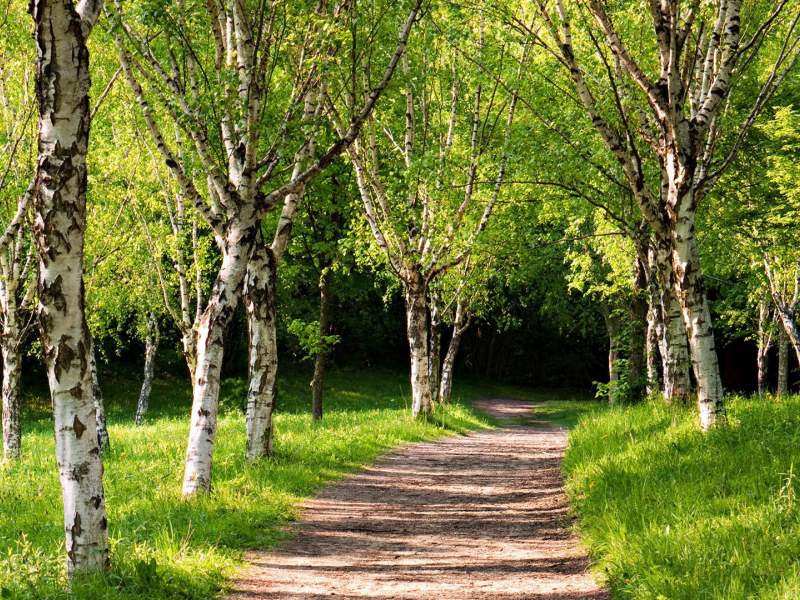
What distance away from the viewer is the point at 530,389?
163ft

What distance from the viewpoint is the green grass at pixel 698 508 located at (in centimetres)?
462

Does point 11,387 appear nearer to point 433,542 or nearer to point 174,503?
point 174,503

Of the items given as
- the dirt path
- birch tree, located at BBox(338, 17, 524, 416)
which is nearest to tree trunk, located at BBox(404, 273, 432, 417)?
birch tree, located at BBox(338, 17, 524, 416)

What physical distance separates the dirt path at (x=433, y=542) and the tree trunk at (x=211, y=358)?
1432 mm

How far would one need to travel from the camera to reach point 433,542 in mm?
7184

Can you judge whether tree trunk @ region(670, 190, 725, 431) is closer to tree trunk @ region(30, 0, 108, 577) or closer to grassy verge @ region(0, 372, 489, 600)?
grassy verge @ region(0, 372, 489, 600)

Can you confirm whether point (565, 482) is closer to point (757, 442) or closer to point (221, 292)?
point (757, 442)

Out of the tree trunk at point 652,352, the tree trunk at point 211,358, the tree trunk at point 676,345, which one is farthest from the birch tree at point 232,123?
the tree trunk at point 652,352

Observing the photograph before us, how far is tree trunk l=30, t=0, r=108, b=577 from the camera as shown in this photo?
4.83 metres

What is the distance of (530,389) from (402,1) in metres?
42.6

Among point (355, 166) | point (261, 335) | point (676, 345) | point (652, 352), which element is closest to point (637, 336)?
point (652, 352)

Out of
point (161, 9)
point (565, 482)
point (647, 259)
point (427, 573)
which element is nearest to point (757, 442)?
point (565, 482)

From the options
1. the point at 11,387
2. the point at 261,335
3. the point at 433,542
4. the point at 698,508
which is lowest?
the point at 433,542

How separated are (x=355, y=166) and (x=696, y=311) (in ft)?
32.0
